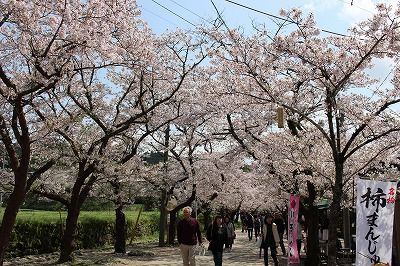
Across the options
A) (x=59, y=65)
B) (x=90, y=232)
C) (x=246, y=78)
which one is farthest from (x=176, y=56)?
(x=90, y=232)

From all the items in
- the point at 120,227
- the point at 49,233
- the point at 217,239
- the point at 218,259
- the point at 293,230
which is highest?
the point at 293,230

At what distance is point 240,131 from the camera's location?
49.3ft

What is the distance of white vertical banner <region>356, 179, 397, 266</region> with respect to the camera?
7375 mm

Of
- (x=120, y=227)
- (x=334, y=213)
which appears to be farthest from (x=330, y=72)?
(x=120, y=227)

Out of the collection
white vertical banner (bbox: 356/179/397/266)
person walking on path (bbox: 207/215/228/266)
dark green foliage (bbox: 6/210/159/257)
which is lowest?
dark green foliage (bbox: 6/210/159/257)

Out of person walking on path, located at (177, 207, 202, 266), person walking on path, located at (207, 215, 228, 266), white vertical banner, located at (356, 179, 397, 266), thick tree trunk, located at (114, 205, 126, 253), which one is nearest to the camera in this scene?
white vertical banner, located at (356, 179, 397, 266)

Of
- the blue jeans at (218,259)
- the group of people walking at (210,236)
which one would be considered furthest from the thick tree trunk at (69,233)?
the blue jeans at (218,259)

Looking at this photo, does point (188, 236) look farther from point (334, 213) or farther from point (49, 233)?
point (49, 233)

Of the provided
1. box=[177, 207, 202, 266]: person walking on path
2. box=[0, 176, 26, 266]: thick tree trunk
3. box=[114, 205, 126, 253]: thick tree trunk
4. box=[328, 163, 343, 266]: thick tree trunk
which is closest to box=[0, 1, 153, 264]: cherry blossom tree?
box=[0, 176, 26, 266]: thick tree trunk

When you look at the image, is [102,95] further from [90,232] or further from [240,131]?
[90,232]

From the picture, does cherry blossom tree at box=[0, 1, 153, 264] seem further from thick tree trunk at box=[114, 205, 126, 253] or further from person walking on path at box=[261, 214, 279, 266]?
thick tree trunk at box=[114, 205, 126, 253]

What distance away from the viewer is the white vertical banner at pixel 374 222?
24.2 ft

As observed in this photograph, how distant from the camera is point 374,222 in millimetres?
7457

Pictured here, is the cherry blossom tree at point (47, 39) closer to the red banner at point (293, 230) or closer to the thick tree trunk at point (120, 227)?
the red banner at point (293, 230)
